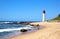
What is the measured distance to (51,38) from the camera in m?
12.6

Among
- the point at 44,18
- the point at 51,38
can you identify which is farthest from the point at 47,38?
the point at 44,18

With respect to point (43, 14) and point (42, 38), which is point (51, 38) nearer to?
point (42, 38)

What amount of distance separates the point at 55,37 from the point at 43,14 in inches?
2430

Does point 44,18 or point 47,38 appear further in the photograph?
point 44,18

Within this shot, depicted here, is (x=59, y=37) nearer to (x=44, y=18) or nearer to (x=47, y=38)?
(x=47, y=38)

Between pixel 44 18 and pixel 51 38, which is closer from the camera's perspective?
pixel 51 38

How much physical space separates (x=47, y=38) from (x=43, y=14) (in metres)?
61.9

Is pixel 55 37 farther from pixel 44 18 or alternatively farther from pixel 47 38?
pixel 44 18

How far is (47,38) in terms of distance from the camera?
41.4ft

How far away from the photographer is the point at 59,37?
1282 cm

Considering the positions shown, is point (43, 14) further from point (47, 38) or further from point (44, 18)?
point (47, 38)

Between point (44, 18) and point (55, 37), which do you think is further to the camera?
point (44, 18)

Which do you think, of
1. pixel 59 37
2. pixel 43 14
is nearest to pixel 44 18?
pixel 43 14

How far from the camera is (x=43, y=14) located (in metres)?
74.2
